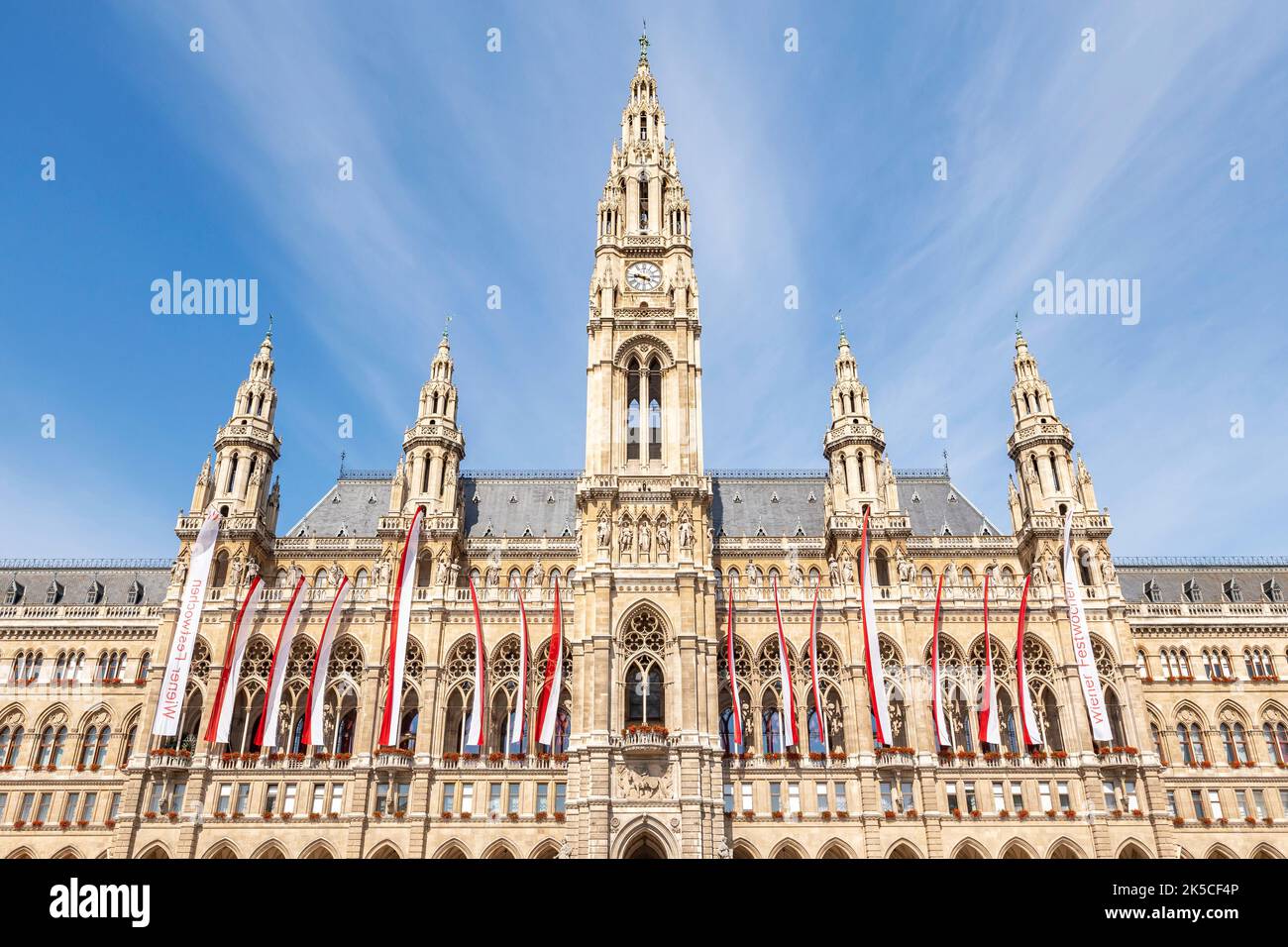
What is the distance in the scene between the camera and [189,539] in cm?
6022

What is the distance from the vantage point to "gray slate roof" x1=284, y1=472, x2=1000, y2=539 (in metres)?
66.6

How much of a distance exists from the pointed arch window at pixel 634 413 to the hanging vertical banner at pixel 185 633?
89.8ft

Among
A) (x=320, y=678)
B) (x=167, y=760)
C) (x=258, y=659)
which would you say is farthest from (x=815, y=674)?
(x=167, y=760)

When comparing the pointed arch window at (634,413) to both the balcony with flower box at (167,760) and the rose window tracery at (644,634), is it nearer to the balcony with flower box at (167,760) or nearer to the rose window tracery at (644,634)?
the rose window tracery at (644,634)

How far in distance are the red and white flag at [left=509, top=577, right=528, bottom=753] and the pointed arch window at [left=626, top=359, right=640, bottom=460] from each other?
1247 centimetres

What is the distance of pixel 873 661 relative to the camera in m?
51.8

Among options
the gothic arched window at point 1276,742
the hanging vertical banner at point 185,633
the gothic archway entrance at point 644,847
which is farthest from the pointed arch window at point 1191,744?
the hanging vertical banner at point 185,633

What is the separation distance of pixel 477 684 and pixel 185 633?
18.2m

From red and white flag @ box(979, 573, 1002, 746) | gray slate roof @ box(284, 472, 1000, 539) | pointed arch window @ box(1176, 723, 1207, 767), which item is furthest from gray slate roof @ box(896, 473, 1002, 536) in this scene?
pointed arch window @ box(1176, 723, 1207, 767)

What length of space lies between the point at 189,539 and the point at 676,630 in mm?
34585

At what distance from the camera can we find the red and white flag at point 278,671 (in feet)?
169

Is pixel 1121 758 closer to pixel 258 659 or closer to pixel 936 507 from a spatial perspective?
pixel 936 507

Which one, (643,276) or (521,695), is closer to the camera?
(521,695)
